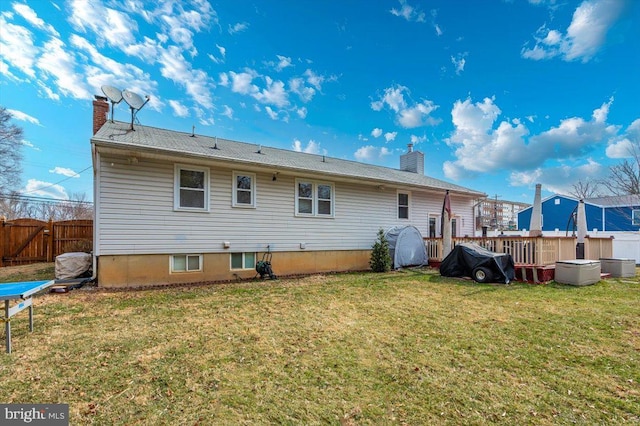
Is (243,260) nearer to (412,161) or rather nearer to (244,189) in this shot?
(244,189)

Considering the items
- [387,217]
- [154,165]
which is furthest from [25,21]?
[387,217]

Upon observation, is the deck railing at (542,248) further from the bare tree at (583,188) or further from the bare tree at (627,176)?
the bare tree at (583,188)

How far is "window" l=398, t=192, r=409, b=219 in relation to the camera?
40.7 ft

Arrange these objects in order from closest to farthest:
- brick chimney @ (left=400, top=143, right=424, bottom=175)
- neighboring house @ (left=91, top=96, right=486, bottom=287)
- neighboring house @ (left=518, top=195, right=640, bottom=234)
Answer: neighboring house @ (left=91, top=96, right=486, bottom=287) < brick chimney @ (left=400, top=143, right=424, bottom=175) < neighboring house @ (left=518, top=195, right=640, bottom=234)

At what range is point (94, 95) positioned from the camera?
9438 mm

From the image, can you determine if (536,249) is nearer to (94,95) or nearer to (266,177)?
(266,177)

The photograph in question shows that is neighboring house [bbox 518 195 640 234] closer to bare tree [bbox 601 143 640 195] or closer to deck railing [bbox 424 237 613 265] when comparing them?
bare tree [bbox 601 143 640 195]

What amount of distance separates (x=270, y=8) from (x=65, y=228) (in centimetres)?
1254

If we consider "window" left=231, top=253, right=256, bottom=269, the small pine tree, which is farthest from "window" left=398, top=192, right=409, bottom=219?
"window" left=231, top=253, right=256, bottom=269

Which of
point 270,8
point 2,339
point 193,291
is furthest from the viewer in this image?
point 270,8

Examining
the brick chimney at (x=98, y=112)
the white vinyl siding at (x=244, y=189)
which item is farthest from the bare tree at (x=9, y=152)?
the white vinyl siding at (x=244, y=189)

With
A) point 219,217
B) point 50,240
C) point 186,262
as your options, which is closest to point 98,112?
point 219,217

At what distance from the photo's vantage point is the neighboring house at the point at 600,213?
840 inches

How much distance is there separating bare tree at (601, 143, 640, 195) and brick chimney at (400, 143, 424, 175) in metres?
15.6
